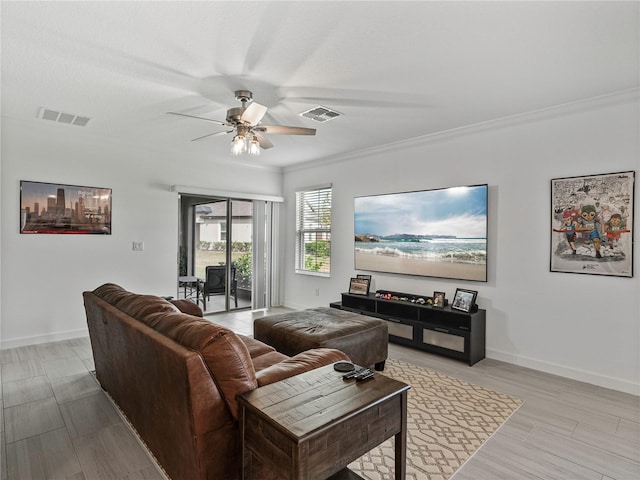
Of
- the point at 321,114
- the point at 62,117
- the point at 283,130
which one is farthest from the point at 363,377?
the point at 62,117

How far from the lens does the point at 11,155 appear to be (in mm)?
4027

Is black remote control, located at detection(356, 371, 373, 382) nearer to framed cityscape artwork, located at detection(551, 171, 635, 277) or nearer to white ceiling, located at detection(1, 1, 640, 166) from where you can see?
white ceiling, located at detection(1, 1, 640, 166)

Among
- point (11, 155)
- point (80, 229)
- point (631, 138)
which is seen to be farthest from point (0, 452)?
point (631, 138)

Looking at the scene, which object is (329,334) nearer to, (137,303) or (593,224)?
(137,303)

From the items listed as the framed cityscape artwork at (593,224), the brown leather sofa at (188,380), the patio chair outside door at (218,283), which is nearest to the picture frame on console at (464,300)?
the framed cityscape artwork at (593,224)

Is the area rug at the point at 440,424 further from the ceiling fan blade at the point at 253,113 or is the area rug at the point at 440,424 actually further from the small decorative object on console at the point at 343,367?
the ceiling fan blade at the point at 253,113

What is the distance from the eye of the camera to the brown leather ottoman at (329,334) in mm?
3098

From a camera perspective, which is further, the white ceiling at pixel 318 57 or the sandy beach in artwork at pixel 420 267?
the sandy beach in artwork at pixel 420 267

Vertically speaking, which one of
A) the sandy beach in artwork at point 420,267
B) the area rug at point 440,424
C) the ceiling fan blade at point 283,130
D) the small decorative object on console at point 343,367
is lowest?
the area rug at point 440,424

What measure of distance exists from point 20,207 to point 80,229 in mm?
625

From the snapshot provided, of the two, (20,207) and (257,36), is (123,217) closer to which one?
(20,207)

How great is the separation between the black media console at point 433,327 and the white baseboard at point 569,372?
0.22 metres

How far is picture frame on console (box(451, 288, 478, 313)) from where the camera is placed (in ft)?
12.5

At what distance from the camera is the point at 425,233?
4.41 metres
